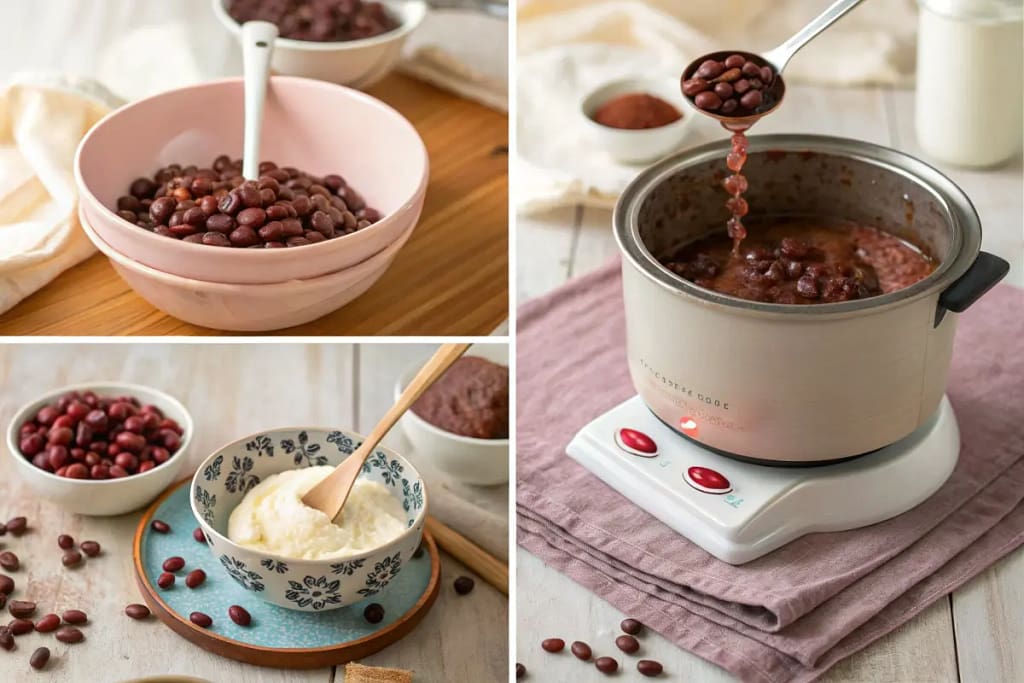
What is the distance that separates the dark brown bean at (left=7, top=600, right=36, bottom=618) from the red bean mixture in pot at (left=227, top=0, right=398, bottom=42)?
111cm

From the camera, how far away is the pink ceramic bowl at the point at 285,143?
1699 mm

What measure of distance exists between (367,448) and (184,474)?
474 mm

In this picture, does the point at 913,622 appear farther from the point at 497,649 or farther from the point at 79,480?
the point at 79,480

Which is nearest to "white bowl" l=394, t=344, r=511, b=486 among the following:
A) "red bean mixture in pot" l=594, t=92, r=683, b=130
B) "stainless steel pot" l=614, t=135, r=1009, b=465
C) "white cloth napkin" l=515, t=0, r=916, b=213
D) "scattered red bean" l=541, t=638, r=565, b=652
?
"stainless steel pot" l=614, t=135, r=1009, b=465

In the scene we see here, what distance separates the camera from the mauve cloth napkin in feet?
5.38

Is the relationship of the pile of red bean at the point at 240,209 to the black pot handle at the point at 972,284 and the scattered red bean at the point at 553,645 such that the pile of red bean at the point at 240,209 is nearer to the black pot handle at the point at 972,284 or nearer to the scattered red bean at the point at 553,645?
the scattered red bean at the point at 553,645

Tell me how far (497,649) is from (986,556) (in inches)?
27.1

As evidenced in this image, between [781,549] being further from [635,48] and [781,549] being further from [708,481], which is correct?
[635,48]

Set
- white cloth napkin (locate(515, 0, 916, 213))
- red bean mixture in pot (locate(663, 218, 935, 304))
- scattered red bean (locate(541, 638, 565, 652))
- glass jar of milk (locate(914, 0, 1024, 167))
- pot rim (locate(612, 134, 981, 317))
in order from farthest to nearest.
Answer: white cloth napkin (locate(515, 0, 916, 213)), glass jar of milk (locate(914, 0, 1024, 167)), red bean mixture in pot (locate(663, 218, 935, 304)), scattered red bean (locate(541, 638, 565, 652)), pot rim (locate(612, 134, 981, 317))

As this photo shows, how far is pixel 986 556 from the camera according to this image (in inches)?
69.2

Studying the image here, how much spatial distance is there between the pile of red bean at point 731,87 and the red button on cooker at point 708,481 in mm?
499

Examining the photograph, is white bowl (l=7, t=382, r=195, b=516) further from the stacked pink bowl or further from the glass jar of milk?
the glass jar of milk

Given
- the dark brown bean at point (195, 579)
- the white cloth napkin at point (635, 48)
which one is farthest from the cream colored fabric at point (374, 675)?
the white cloth napkin at point (635, 48)

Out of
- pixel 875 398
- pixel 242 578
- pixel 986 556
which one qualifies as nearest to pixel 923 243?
pixel 875 398
